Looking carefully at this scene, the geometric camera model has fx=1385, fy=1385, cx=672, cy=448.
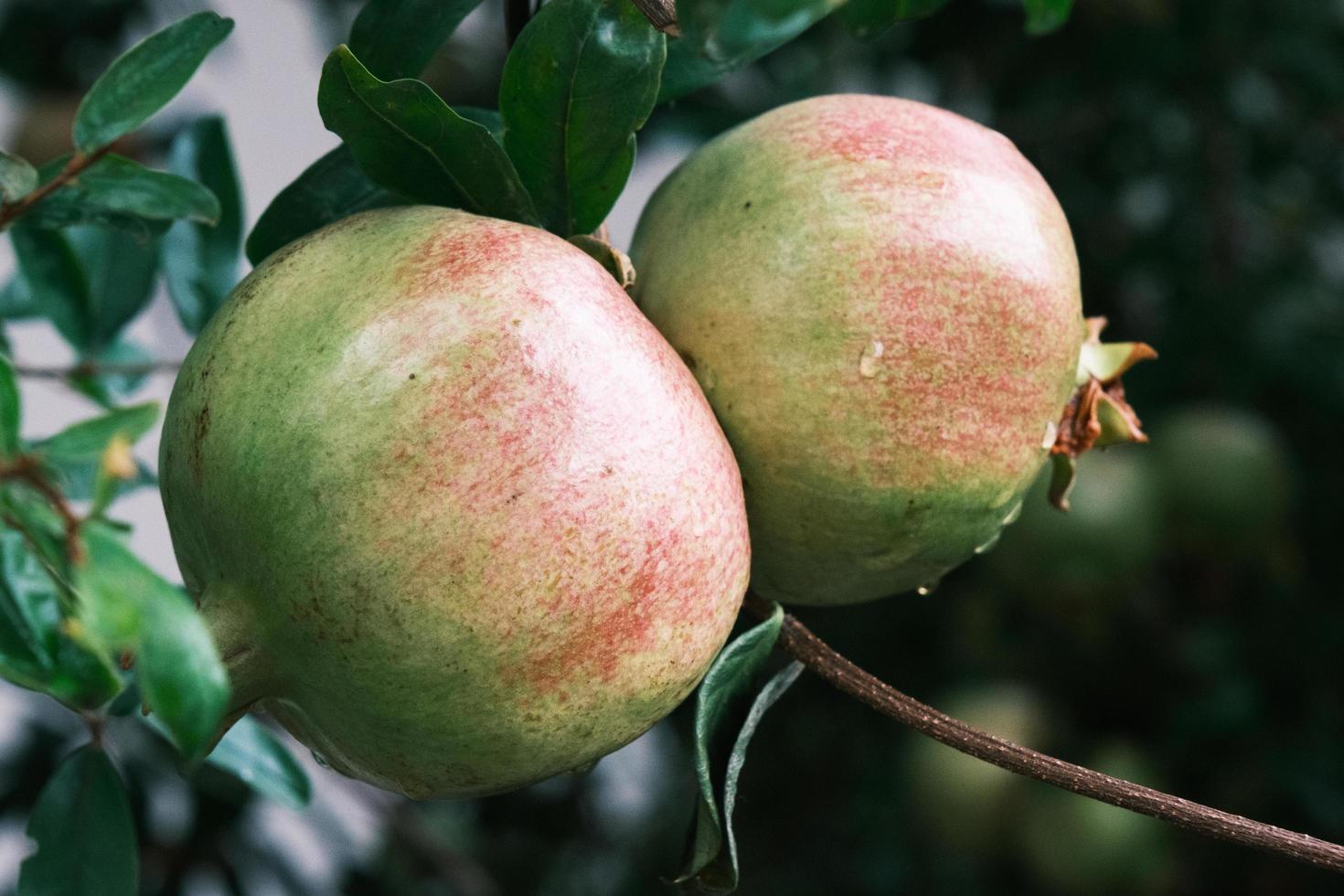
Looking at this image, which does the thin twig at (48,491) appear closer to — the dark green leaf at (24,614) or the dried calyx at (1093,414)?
the dark green leaf at (24,614)

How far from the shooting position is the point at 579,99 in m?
0.73

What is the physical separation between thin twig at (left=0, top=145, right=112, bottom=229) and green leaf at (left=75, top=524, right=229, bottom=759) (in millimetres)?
337

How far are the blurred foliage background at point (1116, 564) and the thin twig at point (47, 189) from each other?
1142mm

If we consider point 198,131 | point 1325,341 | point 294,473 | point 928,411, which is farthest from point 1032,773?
point 1325,341

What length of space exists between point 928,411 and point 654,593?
18 centimetres

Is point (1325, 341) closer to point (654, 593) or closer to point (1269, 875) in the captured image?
point (1269, 875)

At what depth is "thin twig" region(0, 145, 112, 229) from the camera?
0.71m

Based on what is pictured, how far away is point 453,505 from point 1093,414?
43cm

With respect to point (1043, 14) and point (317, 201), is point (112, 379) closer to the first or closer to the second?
point (317, 201)

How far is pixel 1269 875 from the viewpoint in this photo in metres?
1.88

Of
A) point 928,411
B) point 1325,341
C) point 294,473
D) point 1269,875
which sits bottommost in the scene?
point 1269,875

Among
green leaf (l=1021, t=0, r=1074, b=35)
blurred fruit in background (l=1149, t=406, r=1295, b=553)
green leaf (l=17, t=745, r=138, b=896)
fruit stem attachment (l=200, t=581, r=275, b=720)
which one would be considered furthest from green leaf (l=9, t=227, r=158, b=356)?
blurred fruit in background (l=1149, t=406, r=1295, b=553)

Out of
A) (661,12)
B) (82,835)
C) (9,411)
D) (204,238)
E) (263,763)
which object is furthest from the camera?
(204,238)

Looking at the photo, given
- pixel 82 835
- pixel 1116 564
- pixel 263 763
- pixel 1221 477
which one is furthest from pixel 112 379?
pixel 1221 477
